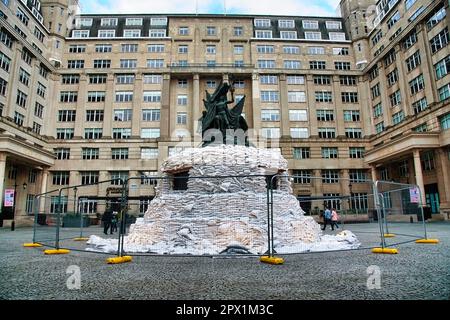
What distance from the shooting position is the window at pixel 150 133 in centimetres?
4809

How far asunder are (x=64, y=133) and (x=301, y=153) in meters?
39.6

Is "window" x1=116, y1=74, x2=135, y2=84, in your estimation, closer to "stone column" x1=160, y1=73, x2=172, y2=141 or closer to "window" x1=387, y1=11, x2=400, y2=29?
"stone column" x1=160, y1=73, x2=172, y2=141

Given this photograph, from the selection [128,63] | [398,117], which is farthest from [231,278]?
[128,63]

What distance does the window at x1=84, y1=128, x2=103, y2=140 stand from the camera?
158 feet

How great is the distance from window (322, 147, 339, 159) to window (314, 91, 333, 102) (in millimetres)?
9163

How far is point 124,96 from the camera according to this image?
164 ft

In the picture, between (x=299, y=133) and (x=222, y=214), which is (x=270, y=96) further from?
(x=222, y=214)

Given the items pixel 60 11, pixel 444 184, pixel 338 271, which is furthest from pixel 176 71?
pixel 338 271

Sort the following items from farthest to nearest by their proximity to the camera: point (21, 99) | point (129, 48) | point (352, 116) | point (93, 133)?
point (129, 48) → point (352, 116) → point (93, 133) → point (21, 99)

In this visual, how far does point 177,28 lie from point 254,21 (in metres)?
15.5

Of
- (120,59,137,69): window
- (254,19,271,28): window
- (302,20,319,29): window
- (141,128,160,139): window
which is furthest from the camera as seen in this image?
(302,20,319,29): window

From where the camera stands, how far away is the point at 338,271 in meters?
6.07

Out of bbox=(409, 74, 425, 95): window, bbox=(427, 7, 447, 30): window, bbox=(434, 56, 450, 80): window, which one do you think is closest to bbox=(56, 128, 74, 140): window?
bbox=(409, 74, 425, 95): window
